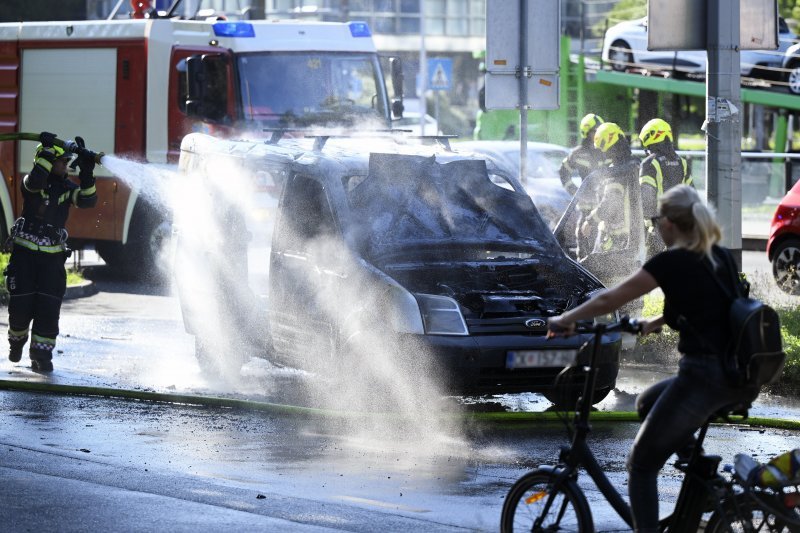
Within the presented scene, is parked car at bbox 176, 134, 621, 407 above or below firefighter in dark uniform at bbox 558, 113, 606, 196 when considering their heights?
below

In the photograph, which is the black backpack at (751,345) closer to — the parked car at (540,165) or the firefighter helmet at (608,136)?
the firefighter helmet at (608,136)

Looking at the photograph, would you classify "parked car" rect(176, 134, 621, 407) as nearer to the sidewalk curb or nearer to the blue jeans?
the blue jeans

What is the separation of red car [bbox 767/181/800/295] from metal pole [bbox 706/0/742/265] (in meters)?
4.47

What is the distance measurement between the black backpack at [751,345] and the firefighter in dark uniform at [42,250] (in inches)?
291

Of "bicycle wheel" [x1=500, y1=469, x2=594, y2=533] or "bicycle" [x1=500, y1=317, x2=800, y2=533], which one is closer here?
"bicycle" [x1=500, y1=317, x2=800, y2=533]

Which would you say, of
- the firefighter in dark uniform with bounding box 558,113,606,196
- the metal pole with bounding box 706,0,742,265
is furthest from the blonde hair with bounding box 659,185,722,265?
the firefighter in dark uniform with bounding box 558,113,606,196

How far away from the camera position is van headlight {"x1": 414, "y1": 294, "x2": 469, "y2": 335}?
9.34 m

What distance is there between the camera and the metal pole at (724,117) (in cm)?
1143

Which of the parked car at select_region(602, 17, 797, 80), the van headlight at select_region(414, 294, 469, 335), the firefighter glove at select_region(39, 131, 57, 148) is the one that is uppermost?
the parked car at select_region(602, 17, 797, 80)

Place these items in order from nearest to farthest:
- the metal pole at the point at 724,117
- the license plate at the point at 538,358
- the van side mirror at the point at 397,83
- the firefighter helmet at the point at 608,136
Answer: the license plate at the point at 538,358
the metal pole at the point at 724,117
the firefighter helmet at the point at 608,136
the van side mirror at the point at 397,83

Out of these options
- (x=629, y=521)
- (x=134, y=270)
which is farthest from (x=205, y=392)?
(x=134, y=270)

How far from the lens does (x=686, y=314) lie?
5422 mm

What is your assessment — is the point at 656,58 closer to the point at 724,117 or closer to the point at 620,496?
the point at 724,117

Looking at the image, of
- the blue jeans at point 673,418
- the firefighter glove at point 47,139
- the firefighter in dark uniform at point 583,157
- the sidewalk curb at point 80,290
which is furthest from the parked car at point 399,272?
the sidewalk curb at point 80,290
